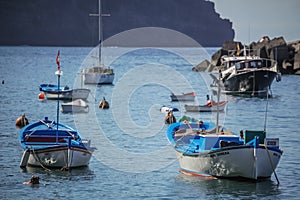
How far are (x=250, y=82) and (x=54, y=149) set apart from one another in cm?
4423

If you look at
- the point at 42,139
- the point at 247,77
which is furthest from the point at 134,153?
the point at 247,77

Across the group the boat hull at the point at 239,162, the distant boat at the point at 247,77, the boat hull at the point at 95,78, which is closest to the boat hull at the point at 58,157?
the boat hull at the point at 239,162

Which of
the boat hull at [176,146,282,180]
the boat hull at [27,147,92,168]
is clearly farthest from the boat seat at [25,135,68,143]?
the boat hull at [176,146,282,180]

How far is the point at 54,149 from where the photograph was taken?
107 feet

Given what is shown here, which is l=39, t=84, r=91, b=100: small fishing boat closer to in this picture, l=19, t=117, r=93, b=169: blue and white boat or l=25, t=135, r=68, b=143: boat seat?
l=19, t=117, r=93, b=169: blue and white boat

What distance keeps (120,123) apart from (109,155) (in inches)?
529

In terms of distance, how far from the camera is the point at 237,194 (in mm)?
29828

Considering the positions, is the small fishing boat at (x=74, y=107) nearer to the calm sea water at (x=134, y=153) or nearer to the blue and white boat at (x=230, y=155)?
the calm sea water at (x=134, y=153)

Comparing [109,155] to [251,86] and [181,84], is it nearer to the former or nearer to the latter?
[251,86]

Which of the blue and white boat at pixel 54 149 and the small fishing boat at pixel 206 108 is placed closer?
the blue and white boat at pixel 54 149

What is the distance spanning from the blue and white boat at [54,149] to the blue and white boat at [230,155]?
4.25 meters

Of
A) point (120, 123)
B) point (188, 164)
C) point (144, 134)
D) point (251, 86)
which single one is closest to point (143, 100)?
point (251, 86)

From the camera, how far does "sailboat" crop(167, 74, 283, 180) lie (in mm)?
30062

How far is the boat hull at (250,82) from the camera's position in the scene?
73.7 m
